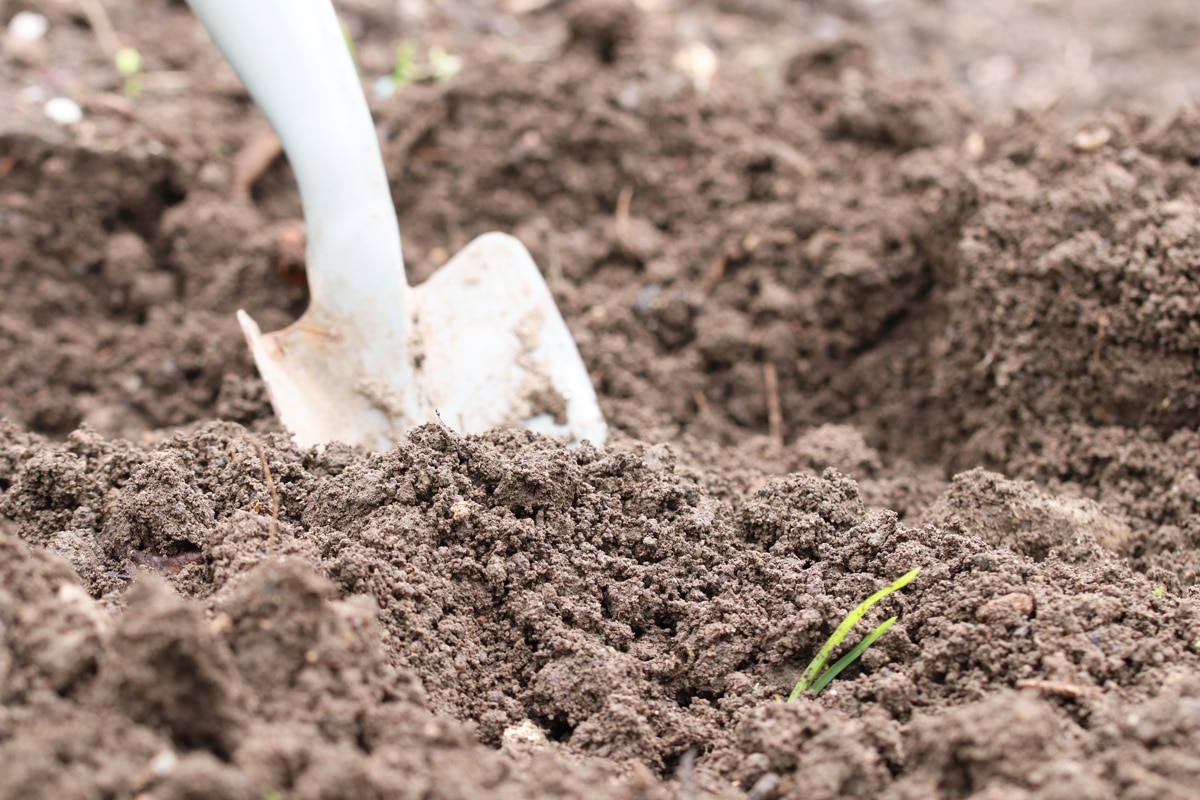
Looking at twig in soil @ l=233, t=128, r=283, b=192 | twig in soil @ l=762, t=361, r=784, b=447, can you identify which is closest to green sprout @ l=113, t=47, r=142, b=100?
twig in soil @ l=233, t=128, r=283, b=192

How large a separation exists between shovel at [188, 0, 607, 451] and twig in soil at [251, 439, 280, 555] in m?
0.23

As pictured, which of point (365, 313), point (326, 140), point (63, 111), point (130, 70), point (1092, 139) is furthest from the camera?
point (130, 70)

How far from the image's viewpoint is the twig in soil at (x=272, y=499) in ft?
5.13

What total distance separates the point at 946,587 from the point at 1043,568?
18cm

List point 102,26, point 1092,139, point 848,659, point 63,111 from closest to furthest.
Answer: point 848,659 → point 1092,139 → point 63,111 → point 102,26

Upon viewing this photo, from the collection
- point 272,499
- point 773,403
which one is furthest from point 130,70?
point 773,403

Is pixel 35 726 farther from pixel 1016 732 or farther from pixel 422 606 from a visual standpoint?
pixel 1016 732

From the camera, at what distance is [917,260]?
249cm

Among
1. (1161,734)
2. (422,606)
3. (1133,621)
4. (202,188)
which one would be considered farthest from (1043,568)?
(202,188)

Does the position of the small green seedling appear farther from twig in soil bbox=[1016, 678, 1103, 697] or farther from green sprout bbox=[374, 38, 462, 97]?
green sprout bbox=[374, 38, 462, 97]

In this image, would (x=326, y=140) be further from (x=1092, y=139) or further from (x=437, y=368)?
(x=1092, y=139)

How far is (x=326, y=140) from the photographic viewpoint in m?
Result: 2.03

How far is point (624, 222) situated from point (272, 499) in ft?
4.56

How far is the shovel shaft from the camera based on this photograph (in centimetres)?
191
